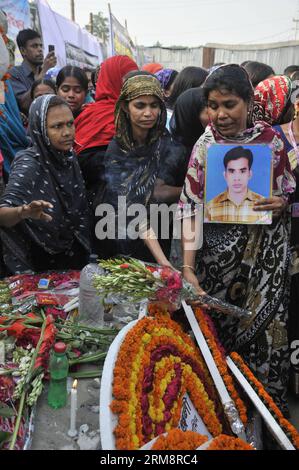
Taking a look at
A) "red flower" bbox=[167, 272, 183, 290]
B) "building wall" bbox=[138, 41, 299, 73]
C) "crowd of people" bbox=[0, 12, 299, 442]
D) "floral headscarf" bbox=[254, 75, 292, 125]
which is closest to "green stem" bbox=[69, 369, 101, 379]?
"red flower" bbox=[167, 272, 183, 290]

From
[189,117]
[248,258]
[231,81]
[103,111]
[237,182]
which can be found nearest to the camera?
[231,81]

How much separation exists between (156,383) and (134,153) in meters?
1.37

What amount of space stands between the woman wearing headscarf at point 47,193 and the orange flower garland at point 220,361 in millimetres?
1039

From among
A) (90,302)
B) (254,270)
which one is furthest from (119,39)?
(90,302)

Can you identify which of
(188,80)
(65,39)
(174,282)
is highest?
(65,39)

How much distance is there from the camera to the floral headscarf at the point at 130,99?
2307 millimetres

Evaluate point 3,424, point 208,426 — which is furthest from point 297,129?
point 3,424

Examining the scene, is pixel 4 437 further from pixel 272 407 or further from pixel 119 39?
pixel 119 39

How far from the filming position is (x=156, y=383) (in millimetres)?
1410

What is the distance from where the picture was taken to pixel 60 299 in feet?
6.68

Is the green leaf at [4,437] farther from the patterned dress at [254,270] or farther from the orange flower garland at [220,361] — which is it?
the patterned dress at [254,270]

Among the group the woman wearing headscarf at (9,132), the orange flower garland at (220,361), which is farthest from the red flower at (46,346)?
the woman wearing headscarf at (9,132)

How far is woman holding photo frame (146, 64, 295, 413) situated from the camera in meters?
1.95

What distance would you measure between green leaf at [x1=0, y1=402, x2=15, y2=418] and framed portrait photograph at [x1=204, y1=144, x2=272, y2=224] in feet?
3.75
